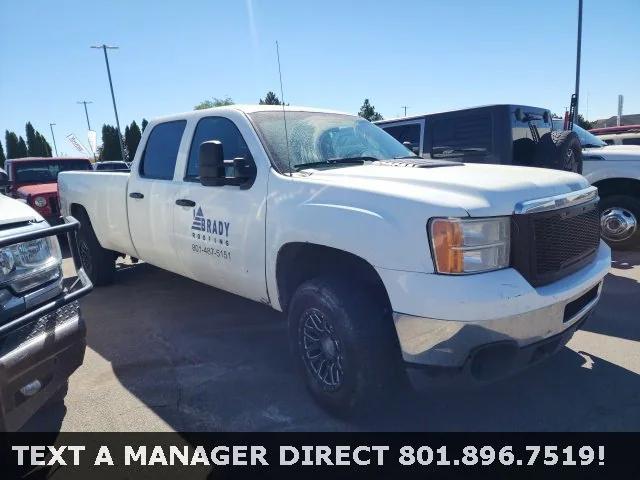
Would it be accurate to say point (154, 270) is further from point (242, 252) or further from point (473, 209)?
point (473, 209)

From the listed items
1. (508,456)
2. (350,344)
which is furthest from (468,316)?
(508,456)

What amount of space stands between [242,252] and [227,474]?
145 cm

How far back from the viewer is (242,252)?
3309 mm

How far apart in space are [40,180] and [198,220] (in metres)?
7.75

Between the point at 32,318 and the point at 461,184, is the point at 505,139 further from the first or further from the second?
the point at 32,318

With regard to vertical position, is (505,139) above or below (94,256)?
above

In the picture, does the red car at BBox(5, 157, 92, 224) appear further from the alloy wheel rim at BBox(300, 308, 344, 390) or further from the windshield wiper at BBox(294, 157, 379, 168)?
the alloy wheel rim at BBox(300, 308, 344, 390)

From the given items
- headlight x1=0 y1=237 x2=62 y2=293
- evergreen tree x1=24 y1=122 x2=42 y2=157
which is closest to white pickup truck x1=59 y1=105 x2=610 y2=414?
headlight x1=0 y1=237 x2=62 y2=293


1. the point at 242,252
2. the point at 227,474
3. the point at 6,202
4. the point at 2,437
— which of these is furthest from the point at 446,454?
the point at 6,202

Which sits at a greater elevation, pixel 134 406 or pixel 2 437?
pixel 2 437

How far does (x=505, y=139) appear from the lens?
541 centimetres

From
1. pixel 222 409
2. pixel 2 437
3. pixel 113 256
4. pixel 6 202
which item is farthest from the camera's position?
pixel 113 256

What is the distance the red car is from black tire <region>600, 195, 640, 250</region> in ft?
28.8

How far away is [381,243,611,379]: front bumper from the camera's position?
2.18 m
